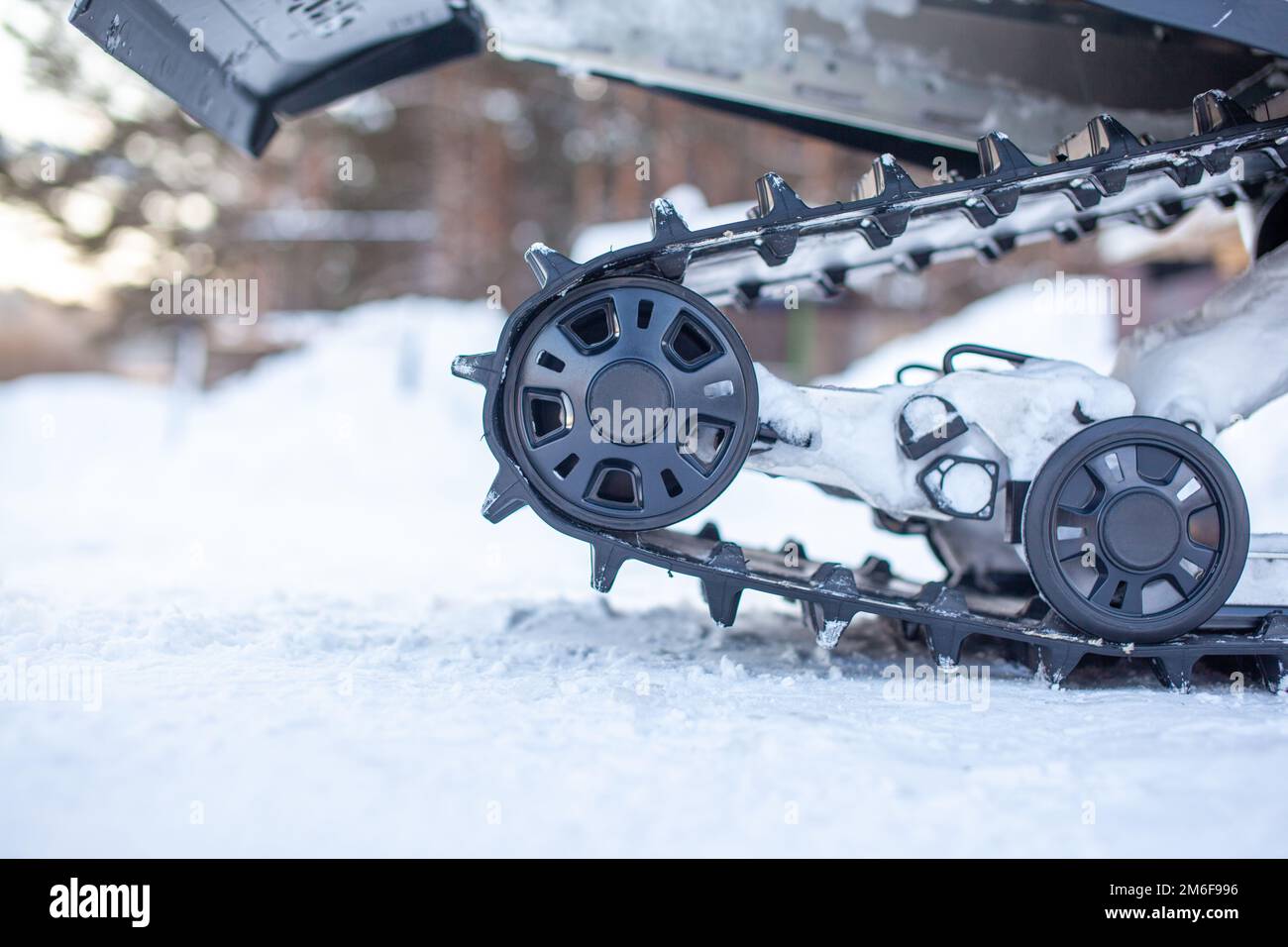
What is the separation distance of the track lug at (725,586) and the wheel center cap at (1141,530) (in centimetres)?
96

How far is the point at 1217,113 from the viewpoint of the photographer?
2.62m

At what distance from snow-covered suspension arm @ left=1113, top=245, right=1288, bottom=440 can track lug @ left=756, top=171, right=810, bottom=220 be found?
124 cm

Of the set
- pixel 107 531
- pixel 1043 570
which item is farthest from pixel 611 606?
pixel 107 531

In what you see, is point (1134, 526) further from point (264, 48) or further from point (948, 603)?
point (264, 48)

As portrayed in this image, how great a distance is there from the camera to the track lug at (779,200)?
2.48m

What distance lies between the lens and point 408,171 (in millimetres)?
17375

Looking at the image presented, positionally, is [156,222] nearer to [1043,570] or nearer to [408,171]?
[408,171]

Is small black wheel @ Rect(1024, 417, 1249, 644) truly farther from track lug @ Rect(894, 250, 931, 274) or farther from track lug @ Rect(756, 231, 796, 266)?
track lug @ Rect(894, 250, 931, 274)

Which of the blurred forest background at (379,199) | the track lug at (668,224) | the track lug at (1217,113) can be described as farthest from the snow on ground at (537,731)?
the blurred forest background at (379,199)

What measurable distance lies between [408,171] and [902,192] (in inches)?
648

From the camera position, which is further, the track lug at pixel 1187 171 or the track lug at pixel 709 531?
the track lug at pixel 709 531

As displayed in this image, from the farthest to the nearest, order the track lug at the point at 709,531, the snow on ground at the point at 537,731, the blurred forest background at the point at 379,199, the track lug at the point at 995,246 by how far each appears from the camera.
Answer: the blurred forest background at the point at 379,199 < the track lug at the point at 995,246 < the track lug at the point at 709,531 < the snow on ground at the point at 537,731

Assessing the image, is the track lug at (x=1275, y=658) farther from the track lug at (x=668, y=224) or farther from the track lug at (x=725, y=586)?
the track lug at (x=668, y=224)

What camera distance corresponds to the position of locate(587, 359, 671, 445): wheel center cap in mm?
2424
